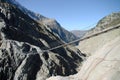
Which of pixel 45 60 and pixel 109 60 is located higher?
pixel 109 60

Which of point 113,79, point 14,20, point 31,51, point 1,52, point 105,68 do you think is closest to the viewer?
point 113,79

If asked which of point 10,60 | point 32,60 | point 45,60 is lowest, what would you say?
point 45,60

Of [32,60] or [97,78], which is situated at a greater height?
[97,78]

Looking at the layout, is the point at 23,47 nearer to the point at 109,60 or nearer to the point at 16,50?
the point at 16,50

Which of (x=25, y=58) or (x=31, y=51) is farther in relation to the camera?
(x=31, y=51)

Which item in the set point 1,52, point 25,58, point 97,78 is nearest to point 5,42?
point 1,52

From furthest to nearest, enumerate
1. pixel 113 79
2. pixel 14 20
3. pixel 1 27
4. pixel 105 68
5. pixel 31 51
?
pixel 14 20, pixel 1 27, pixel 31 51, pixel 105 68, pixel 113 79

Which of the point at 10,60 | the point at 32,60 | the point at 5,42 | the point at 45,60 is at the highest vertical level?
the point at 5,42

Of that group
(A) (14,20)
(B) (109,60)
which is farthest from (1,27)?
(B) (109,60)

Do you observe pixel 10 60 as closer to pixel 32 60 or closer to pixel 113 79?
pixel 32 60
